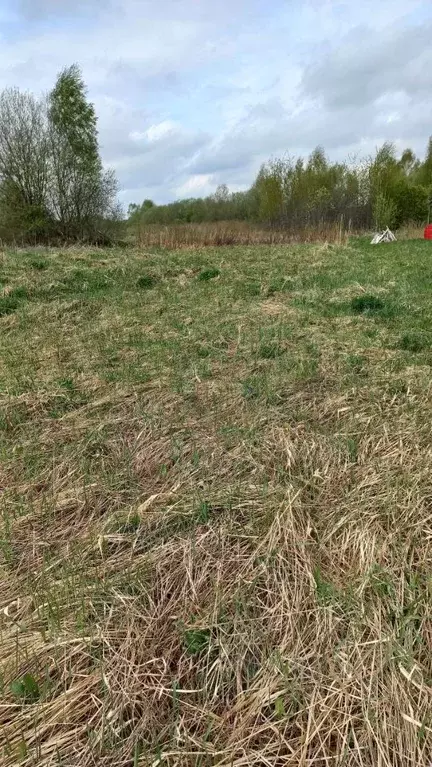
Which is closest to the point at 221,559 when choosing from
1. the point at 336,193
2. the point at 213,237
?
A: the point at 213,237

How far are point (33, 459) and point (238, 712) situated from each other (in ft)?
6.39

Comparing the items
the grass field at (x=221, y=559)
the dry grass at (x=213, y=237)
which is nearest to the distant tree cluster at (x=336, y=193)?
the dry grass at (x=213, y=237)

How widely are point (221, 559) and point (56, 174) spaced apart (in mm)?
23413

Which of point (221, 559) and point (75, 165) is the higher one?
point (75, 165)

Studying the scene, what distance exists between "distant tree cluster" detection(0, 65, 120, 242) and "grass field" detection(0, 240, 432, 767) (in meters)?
19.8

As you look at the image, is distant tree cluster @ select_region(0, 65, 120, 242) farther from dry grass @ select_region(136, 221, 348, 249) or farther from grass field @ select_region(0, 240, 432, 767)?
grass field @ select_region(0, 240, 432, 767)

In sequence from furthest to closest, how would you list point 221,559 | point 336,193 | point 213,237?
point 336,193 < point 213,237 < point 221,559

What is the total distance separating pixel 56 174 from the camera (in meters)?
21.9

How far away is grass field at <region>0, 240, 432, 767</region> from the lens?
147 centimetres

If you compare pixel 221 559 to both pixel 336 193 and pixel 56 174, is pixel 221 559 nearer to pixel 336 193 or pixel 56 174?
pixel 56 174

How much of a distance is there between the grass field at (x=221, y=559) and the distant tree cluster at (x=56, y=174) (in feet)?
65.0

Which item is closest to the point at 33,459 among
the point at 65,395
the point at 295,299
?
the point at 65,395

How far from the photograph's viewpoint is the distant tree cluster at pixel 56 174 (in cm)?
2120

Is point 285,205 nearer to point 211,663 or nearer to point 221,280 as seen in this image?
point 221,280
